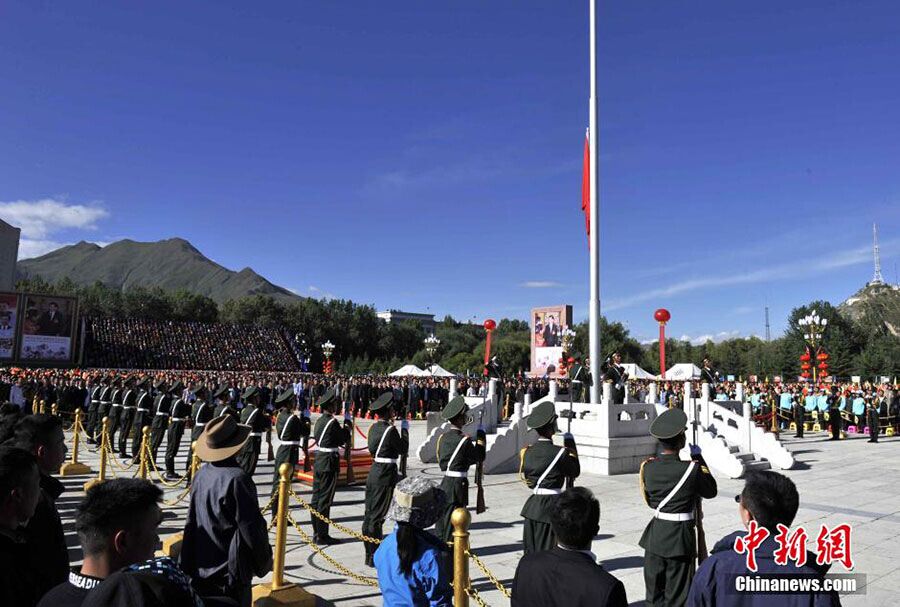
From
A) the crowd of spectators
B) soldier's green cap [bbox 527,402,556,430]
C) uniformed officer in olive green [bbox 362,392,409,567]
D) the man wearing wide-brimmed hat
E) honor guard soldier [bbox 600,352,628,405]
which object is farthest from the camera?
the crowd of spectators

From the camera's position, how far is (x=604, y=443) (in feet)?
46.6

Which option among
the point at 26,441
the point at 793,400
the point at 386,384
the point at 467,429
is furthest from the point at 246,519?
the point at 386,384

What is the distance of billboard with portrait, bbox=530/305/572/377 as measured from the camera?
4306cm

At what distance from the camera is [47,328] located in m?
41.4

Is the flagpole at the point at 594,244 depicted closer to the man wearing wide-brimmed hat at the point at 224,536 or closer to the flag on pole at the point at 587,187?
the flag on pole at the point at 587,187

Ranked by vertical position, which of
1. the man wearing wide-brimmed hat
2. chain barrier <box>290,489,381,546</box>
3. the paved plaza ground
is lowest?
the paved plaza ground

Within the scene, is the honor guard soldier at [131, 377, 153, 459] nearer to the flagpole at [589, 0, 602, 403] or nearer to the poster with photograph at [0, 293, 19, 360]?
the flagpole at [589, 0, 602, 403]

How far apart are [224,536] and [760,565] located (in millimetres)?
3382

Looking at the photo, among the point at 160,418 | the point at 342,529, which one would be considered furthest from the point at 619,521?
the point at 160,418

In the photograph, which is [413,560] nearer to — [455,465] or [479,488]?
[455,465]

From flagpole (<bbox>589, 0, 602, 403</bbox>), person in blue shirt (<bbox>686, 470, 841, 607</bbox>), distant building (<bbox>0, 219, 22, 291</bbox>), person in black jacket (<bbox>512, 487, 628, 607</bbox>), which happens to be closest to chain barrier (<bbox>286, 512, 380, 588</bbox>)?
person in black jacket (<bbox>512, 487, 628, 607</bbox>)

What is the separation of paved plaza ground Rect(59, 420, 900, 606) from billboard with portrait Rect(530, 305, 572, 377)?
26.7 meters

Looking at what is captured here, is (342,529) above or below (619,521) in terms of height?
above

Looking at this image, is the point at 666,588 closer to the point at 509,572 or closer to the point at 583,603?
the point at 509,572
